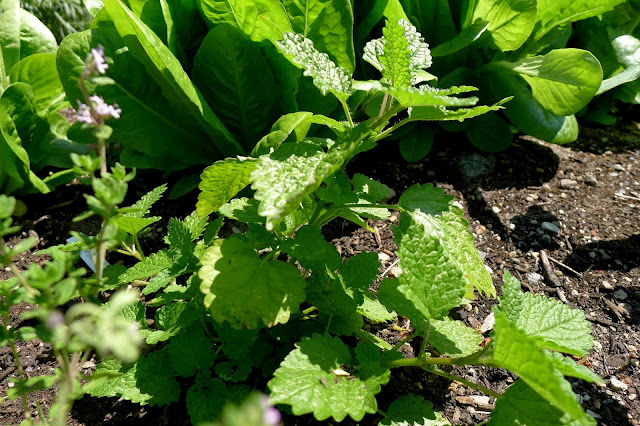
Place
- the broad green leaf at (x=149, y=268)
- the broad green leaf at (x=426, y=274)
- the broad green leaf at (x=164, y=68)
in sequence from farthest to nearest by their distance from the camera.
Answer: the broad green leaf at (x=164, y=68) → the broad green leaf at (x=149, y=268) → the broad green leaf at (x=426, y=274)

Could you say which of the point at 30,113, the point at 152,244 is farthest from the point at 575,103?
the point at 30,113

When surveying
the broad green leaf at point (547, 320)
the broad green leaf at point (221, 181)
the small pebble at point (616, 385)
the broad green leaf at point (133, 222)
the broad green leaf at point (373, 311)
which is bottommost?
the small pebble at point (616, 385)

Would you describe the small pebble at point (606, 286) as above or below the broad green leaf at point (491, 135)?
below

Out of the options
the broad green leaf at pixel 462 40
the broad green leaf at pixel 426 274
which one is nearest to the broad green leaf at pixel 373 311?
the broad green leaf at pixel 426 274

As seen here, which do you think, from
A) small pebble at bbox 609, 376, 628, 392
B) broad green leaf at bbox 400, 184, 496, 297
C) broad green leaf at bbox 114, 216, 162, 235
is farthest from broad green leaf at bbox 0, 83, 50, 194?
small pebble at bbox 609, 376, 628, 392

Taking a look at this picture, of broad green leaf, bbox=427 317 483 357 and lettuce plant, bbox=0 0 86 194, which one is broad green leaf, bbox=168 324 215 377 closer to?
broad green leaf, bbox=427 317 483 357

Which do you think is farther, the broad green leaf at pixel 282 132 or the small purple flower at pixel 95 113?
the broad green leaf at pixel 282 132

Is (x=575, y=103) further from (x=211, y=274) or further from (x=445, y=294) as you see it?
(x=211, y=274)

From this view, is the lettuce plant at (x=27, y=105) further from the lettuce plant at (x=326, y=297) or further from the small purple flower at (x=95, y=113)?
the small purple flower at (x=95, y=113)
